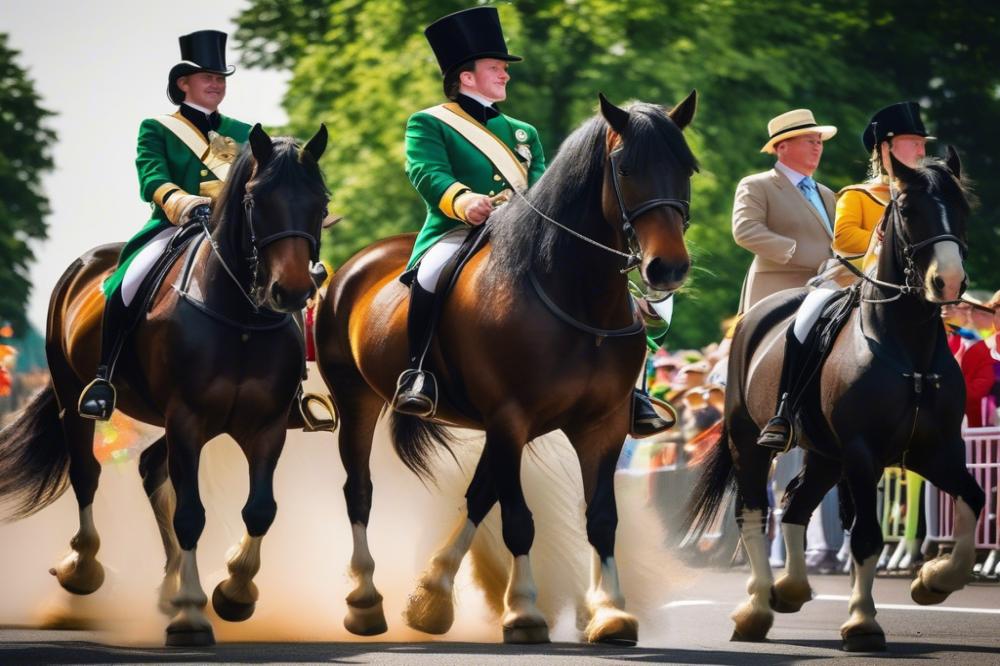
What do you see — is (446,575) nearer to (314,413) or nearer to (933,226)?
(314,413)

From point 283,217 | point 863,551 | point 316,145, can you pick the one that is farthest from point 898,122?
point 283,217

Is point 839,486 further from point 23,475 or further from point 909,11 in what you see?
point 909,11

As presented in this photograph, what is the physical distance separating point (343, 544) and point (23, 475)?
2.08 metres

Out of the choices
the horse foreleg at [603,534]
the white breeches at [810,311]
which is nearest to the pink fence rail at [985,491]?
the white breeches at [810,311]

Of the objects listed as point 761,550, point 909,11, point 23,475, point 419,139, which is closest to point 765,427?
point 761,550

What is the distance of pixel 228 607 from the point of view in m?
11.6

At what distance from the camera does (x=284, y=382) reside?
11.5m

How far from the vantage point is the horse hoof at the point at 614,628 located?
10539 millimetres

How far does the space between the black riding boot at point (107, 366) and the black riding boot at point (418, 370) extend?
64.3 inches

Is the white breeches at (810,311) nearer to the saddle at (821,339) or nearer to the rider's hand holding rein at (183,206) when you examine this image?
the saddle at (821,339)

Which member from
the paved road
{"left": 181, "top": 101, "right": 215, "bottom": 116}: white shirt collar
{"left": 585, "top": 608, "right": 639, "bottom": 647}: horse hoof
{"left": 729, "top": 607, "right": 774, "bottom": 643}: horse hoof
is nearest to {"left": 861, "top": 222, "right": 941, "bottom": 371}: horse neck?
the paved road

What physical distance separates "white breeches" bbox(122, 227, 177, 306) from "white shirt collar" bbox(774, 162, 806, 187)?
372cm

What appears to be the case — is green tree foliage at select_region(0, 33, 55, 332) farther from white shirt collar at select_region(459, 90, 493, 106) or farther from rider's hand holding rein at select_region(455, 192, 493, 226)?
rider's hand holding rein at select_region(455, 192, 493, 226)

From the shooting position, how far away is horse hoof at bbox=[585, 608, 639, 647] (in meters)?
10.5
